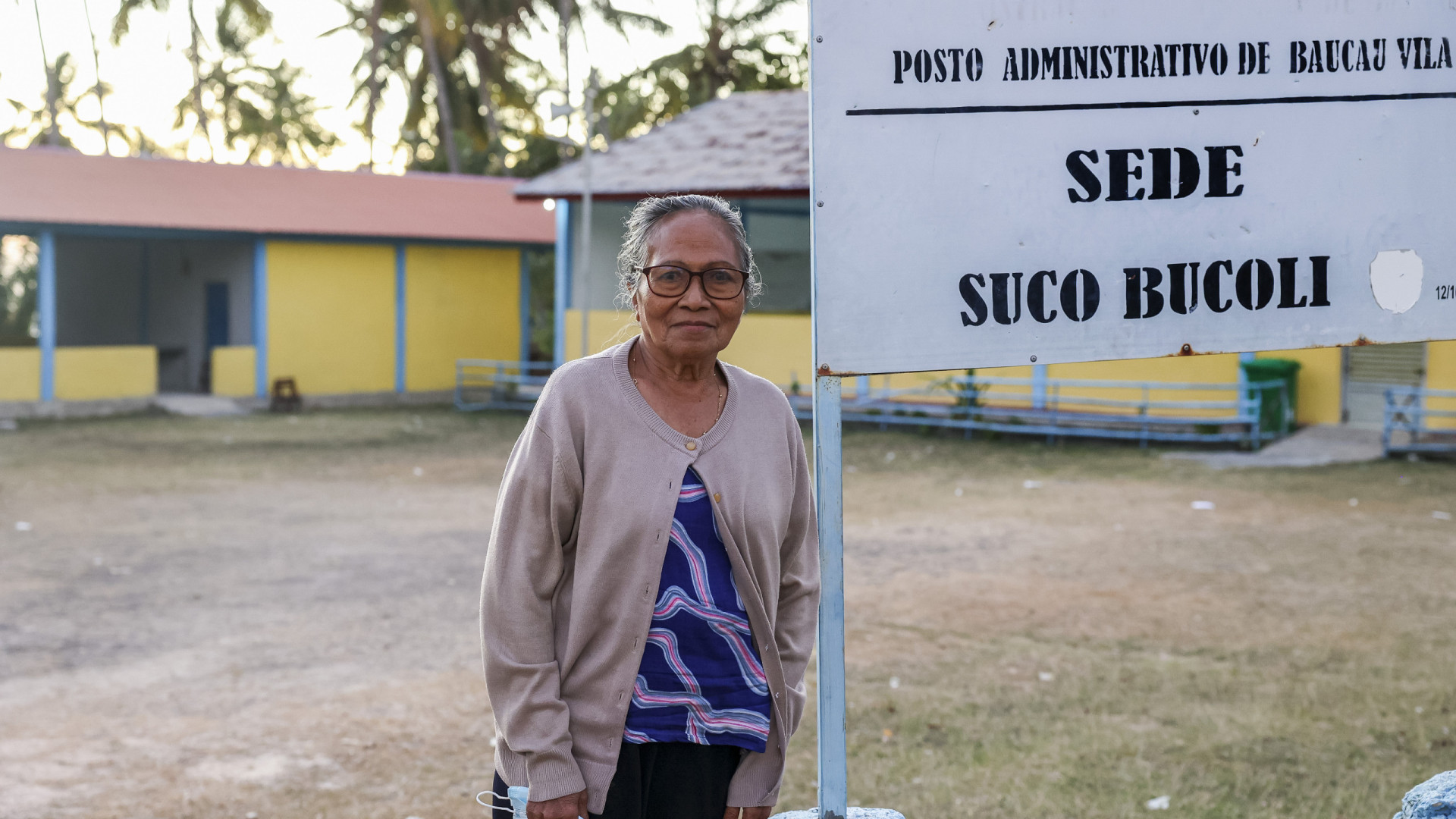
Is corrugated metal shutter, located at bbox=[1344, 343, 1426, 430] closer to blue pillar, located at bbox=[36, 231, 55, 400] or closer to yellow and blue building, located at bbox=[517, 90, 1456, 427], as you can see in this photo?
yellow and blue building, located at bbox=[517, 90, 1456, 427]

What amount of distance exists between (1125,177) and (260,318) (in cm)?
2135

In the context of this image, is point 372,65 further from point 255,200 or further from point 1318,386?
point 1318,386

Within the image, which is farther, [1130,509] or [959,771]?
[1130,509]

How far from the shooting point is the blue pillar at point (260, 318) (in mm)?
22109

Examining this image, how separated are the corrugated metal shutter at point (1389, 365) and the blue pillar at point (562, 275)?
1131 cm

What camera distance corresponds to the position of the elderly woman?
2301 millimetres

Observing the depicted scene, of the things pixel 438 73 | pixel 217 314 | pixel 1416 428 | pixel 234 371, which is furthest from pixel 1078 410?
pixel 438 73

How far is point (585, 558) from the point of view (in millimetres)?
2324

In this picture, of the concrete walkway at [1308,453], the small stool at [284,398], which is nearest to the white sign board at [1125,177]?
the concrete walkway at [1308,453]

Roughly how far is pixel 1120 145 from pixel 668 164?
63.4 ft

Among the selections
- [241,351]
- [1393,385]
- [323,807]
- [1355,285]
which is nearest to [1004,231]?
[1355,285]

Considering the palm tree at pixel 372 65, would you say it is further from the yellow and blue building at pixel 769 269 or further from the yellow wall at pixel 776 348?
the yellow wall at pixel 776 348

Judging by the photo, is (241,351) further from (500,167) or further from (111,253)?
(500,167)

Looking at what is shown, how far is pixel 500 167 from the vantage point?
33531 mm
